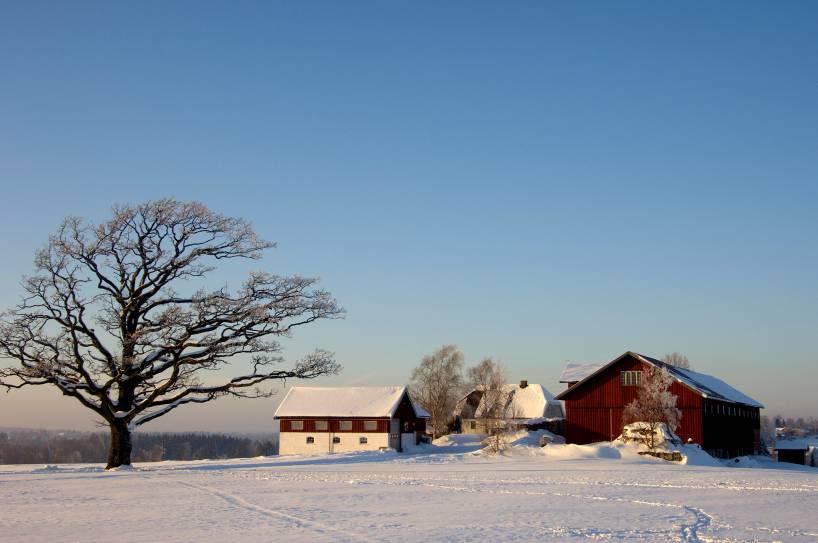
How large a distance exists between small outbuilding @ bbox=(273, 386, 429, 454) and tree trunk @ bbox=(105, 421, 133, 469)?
95.9ft

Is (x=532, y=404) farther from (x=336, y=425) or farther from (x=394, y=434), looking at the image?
(x=336, y=425)

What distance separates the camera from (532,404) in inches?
3568

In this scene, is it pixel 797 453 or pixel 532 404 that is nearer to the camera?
pixel 797 453

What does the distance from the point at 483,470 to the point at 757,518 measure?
18142mm

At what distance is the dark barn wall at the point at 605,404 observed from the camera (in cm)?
5850

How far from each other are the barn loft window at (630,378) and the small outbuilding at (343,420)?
19.3m

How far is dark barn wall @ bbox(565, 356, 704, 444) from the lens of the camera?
58500 millimetres

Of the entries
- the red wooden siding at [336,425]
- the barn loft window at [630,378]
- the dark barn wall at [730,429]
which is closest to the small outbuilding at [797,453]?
the dark barn wall at [730,429]

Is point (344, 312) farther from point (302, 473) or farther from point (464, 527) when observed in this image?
point (464, 527)

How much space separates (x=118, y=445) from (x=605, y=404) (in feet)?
117

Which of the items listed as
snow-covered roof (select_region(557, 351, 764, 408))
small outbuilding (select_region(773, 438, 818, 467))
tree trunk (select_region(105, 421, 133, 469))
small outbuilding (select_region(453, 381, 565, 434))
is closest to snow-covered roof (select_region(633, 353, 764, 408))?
snow-covered roof (select_region(557, 351, 764, 408))

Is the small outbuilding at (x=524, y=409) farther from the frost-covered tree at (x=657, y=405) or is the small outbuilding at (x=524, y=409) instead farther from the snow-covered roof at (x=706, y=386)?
the frost-covered tree at (x=657, y=405)

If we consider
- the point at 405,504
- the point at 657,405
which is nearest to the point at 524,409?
the point at 657,405

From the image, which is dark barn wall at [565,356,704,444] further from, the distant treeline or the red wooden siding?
the distant treeline
